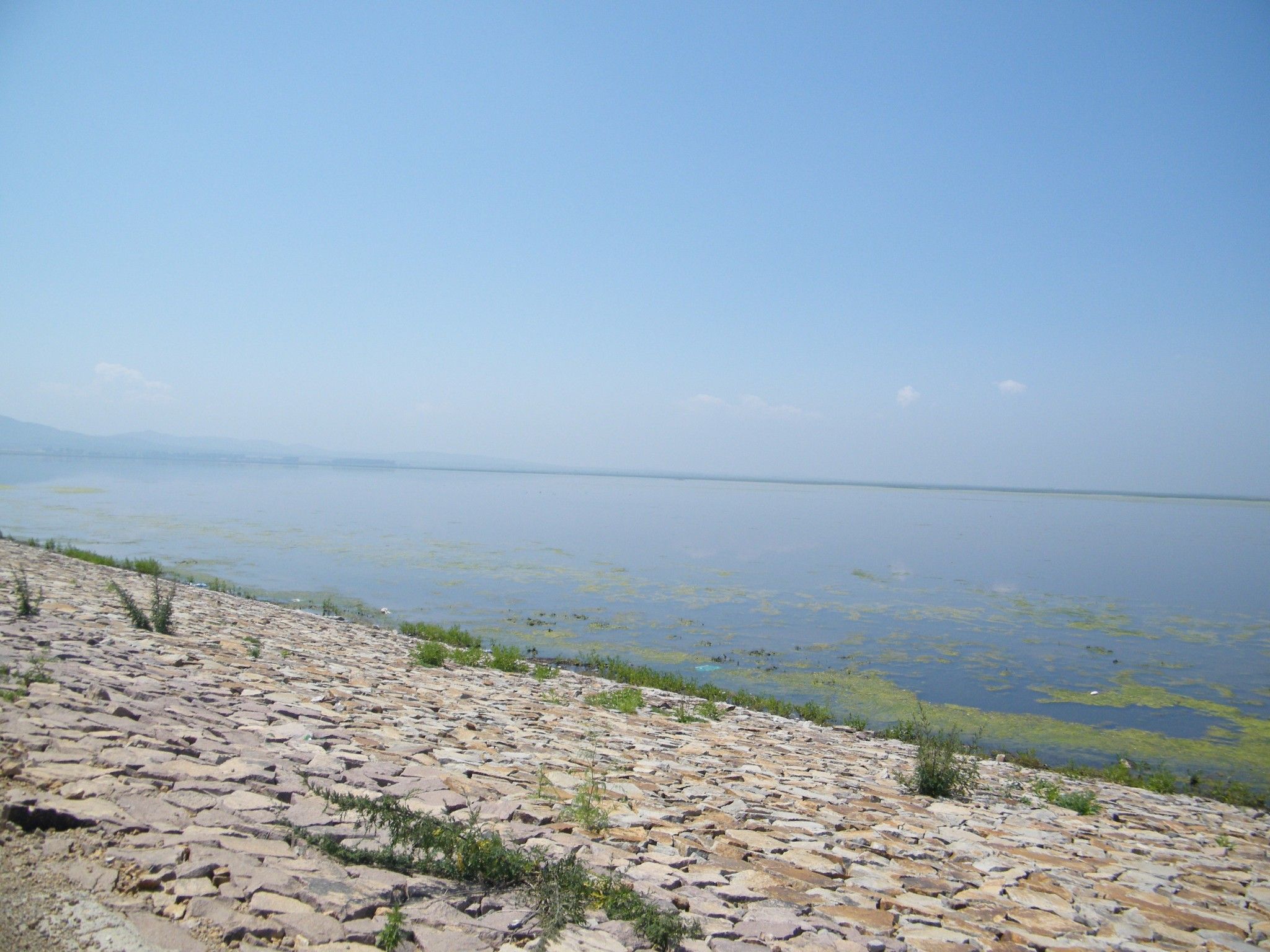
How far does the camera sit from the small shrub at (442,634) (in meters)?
18.7

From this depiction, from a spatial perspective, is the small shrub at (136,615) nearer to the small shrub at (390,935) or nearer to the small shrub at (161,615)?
the small shrub at (161,615)

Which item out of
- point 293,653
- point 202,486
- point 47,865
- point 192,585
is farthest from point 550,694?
point 202,486

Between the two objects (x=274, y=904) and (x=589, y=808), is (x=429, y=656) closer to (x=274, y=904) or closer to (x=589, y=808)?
(x=589, y=808)

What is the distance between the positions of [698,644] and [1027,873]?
14562 mm

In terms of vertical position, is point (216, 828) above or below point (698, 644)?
above

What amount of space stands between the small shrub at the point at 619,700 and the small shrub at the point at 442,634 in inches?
180

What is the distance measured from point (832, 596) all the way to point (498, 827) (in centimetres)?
2585

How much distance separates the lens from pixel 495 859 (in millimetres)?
5539

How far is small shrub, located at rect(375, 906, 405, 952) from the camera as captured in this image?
4.48 metres

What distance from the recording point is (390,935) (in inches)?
178

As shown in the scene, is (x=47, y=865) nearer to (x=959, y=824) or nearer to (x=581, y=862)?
(x=581, y=862)

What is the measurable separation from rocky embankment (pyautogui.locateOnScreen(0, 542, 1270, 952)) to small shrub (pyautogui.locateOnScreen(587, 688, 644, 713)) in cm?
60

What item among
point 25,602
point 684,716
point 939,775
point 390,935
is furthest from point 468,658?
point 390,935

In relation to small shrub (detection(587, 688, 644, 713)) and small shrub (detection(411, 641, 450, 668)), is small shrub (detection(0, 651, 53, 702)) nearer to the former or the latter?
small shrub (detection(411, 641, 450, 668))
